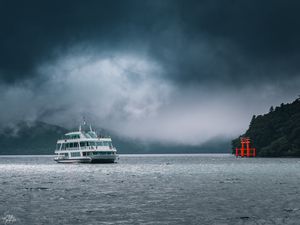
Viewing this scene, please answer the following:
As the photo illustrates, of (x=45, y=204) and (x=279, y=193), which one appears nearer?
(x=45, y=204)

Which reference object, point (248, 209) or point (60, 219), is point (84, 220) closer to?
point (60, 219)

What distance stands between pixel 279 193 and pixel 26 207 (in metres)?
26.7

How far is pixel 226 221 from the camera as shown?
3328 cm

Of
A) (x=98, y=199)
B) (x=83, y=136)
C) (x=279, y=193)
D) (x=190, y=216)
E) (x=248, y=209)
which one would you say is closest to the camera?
(x=190, y=216)

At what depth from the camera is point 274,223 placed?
3241cm

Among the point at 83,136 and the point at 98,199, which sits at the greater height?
the point at 83,136

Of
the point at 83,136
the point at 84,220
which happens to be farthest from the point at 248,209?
the point at 83,136

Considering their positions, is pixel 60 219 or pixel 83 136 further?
pixel 83 136

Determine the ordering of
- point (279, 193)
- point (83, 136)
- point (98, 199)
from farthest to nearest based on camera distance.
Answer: point (83, 136) < point (279, 193) < point (98, 199)

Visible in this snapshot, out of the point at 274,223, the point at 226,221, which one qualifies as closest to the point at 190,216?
the point at 226,221

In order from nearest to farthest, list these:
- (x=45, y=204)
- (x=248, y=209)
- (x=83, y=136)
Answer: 1. (x=248, y=209)
2. (x=45, y=204)
3. (x=83, y=136)

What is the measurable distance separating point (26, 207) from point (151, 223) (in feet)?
45.8

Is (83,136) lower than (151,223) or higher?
higher

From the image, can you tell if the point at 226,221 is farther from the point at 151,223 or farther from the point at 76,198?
the point at 76,198
